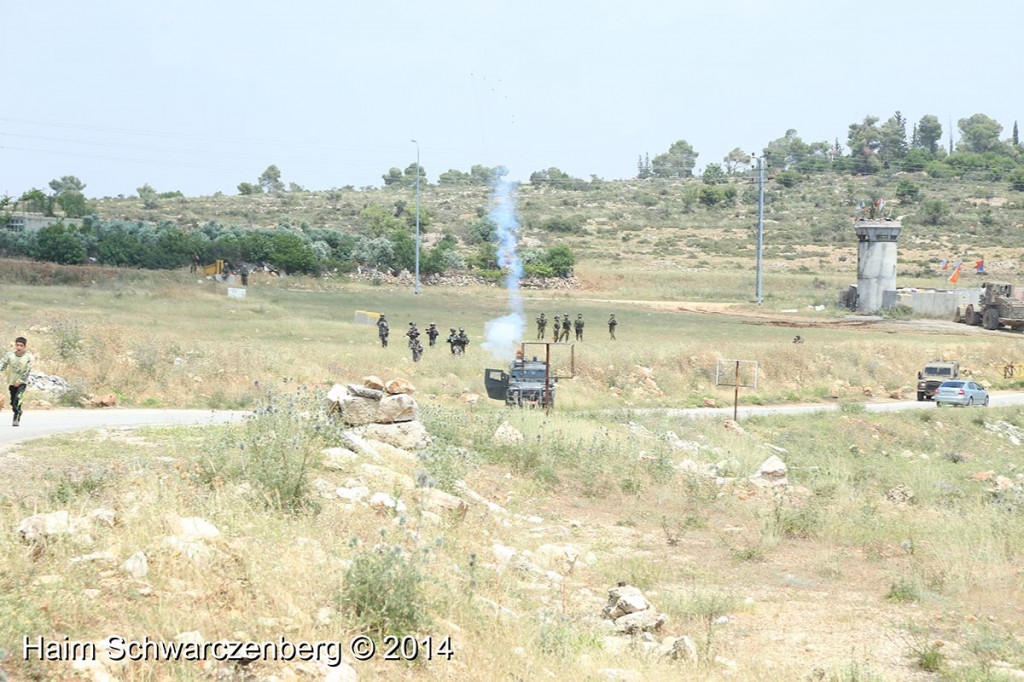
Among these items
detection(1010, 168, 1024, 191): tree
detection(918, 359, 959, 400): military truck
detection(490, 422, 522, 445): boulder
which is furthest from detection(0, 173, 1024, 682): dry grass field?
detection(1010, 168, 1024, 191): tree

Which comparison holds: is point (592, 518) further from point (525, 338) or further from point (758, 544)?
point (525, 338)

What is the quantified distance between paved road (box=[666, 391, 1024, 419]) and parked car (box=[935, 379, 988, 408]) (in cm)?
43

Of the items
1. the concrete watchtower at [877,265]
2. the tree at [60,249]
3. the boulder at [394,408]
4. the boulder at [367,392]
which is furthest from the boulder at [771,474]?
the tree at [60,249]

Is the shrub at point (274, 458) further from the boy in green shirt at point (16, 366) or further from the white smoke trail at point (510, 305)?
the white smoke trail at point (510, 305)

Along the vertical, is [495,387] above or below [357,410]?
below

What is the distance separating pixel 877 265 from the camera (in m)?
67.6

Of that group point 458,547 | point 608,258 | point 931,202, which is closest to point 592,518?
point 458,547

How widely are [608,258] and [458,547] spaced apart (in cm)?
8811

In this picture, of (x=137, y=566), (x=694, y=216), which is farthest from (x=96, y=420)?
(x=694, y=216)

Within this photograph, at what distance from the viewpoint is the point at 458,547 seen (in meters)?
12.1

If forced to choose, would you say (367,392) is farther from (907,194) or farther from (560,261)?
(907,194)

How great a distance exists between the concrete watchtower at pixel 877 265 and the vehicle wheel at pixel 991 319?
721 centimetres

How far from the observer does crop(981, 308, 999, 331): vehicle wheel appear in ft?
Result: 198

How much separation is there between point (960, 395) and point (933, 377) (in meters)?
3.15
